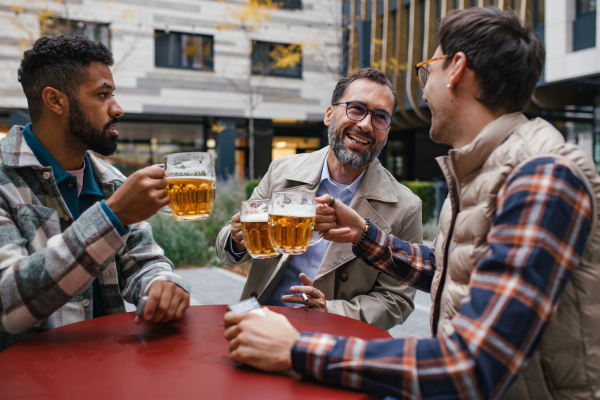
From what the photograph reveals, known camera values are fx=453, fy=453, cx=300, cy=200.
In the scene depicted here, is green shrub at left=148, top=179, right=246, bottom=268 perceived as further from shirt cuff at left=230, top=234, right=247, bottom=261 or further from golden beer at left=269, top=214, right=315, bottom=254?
golden beer at left=269, top=214, right=315, bottom=254

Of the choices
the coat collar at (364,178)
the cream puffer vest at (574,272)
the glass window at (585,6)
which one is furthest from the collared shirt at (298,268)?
the glass window at (585,6)

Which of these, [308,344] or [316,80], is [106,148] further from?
[316,80]

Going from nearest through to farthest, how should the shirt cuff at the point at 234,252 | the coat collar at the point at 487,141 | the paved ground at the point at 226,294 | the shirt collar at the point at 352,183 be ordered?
the coat collar at the point at 487,141 → the shirt cuff at the point at 234,252 → the shirt collar at the point at 352,183 → the paved ground at the point at 226,294

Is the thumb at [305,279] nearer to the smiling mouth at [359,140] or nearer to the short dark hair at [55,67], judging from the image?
the smiling mouth at [359,140]

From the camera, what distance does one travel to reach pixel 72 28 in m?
13.0

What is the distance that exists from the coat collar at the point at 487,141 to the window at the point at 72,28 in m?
9.89

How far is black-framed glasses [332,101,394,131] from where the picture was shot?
269cm

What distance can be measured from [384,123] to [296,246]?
1.25 metres

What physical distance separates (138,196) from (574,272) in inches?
52.3

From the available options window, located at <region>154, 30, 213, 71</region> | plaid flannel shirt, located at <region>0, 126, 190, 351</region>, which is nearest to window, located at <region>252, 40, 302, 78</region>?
window, located at <region>154, 30, 213, 71</region>

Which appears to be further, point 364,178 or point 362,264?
point 364,178

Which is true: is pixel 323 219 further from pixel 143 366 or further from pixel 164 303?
pixel 143 366

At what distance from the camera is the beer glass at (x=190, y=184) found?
167 centimetres

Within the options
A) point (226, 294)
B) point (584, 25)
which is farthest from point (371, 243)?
point (584, 25)
